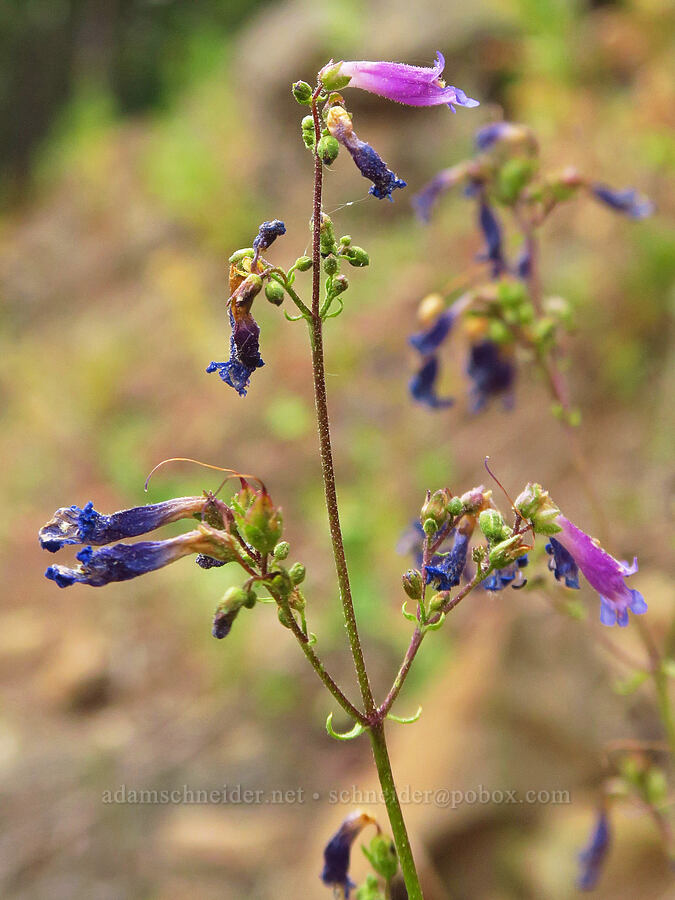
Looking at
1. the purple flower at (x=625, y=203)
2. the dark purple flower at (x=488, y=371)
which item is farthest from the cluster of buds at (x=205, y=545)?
the purple flower at (x=625, y=203)

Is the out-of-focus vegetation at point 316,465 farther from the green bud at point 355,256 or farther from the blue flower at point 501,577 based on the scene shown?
the blue flower at point 501,577

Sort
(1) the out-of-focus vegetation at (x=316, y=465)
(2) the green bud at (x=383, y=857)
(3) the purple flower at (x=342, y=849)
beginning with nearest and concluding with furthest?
(2) the green bud at (x=383, y=857), (3) the purple flower at (x=342, y=849), (1) the out-of-focus vegetation at (x=316, y=465)

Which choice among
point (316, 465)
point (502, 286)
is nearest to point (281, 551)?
point (502, 286)

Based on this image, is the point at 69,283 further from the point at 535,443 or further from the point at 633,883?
the point at 633,883

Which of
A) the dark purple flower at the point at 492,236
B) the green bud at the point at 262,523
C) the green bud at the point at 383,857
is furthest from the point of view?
the dark purple flower at the point at 492,236

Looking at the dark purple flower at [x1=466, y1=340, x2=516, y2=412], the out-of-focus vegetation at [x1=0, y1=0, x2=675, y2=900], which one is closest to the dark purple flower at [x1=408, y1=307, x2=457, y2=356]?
the dark purple flower at [x1=466, y1=340, x2=516, y2=412]

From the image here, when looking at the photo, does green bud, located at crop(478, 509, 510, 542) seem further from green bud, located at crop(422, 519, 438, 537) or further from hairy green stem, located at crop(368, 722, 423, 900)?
hairy green stem, located at crop(368, 722, 423, 900)
